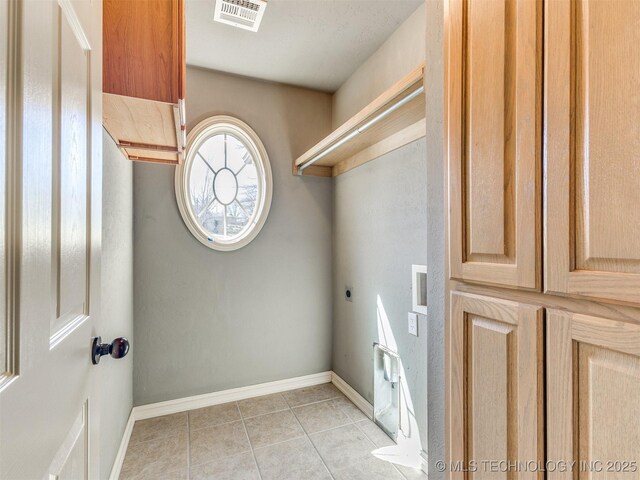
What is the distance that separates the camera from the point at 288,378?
9.32 ft

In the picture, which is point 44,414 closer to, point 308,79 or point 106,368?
point 106,368

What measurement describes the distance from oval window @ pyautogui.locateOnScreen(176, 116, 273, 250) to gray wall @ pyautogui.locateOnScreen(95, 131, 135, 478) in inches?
20.8

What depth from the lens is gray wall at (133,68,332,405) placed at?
2.43 m

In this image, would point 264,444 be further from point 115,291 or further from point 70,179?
point 70,179

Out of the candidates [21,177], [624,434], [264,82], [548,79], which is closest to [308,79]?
[264,82]

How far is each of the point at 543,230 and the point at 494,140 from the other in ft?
0.81

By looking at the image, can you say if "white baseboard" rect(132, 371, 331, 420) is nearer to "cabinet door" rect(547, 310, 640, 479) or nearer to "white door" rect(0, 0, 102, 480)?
"white door" rect(0, 0, 102, 480)

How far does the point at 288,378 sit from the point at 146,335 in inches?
49.0

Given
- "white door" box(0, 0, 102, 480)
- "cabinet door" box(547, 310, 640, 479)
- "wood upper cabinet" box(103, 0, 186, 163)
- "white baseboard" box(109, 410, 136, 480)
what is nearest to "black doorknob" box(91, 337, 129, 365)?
"white door" box(0, 0, 102, 480)

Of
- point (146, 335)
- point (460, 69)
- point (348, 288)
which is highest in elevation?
point (460, 69)

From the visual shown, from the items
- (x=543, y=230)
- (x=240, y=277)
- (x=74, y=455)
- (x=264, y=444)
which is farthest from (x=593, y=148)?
(x=240, y=277)

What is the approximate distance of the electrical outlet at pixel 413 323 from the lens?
191cm

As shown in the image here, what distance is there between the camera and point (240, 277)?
2.69m

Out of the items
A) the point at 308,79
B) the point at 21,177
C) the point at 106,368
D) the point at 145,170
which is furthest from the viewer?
the point at 308,79
